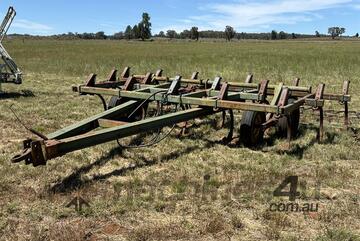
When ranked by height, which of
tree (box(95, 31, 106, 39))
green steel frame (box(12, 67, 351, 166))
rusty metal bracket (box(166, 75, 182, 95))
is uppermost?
tree (box(95, 31, 106, 39))

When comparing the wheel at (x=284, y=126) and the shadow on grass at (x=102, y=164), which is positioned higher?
the wheel at (x=284, y=126)

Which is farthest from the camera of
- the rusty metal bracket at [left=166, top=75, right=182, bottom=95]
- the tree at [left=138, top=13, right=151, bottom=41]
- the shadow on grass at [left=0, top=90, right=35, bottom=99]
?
the tree at [left=138, top=13, right=151, bottom=41]

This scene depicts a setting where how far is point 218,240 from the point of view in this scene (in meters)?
4.17

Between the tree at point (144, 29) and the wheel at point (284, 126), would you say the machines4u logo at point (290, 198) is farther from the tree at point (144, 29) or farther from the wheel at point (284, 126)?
the tree at point (144, 29)

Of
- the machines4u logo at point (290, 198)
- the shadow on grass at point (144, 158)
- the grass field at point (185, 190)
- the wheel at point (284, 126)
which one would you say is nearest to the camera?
the grass field at point (185, 190)

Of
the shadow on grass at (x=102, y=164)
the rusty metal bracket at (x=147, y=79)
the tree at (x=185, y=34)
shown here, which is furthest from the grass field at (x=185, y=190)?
the tree at (x=185, y=34)

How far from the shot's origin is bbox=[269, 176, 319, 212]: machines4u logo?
4844 millimetres

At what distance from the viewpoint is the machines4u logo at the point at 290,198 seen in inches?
191

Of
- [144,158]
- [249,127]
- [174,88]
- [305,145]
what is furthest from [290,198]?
[174,88]

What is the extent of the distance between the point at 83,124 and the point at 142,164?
3.32ft

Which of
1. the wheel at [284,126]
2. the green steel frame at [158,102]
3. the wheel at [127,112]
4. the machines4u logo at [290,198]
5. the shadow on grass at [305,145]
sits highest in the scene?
Answer: the green steel frame at [158,102]

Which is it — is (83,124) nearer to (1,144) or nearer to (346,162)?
(1,144)

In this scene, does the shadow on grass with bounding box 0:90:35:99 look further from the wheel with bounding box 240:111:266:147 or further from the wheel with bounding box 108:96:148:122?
the wheel with bounding box 240:111:266:147

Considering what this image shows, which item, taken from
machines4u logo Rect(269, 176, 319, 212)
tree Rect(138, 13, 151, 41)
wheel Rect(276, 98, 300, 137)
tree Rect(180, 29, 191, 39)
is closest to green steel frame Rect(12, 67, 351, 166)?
wheel Rect(276, 98, 300, 137)
